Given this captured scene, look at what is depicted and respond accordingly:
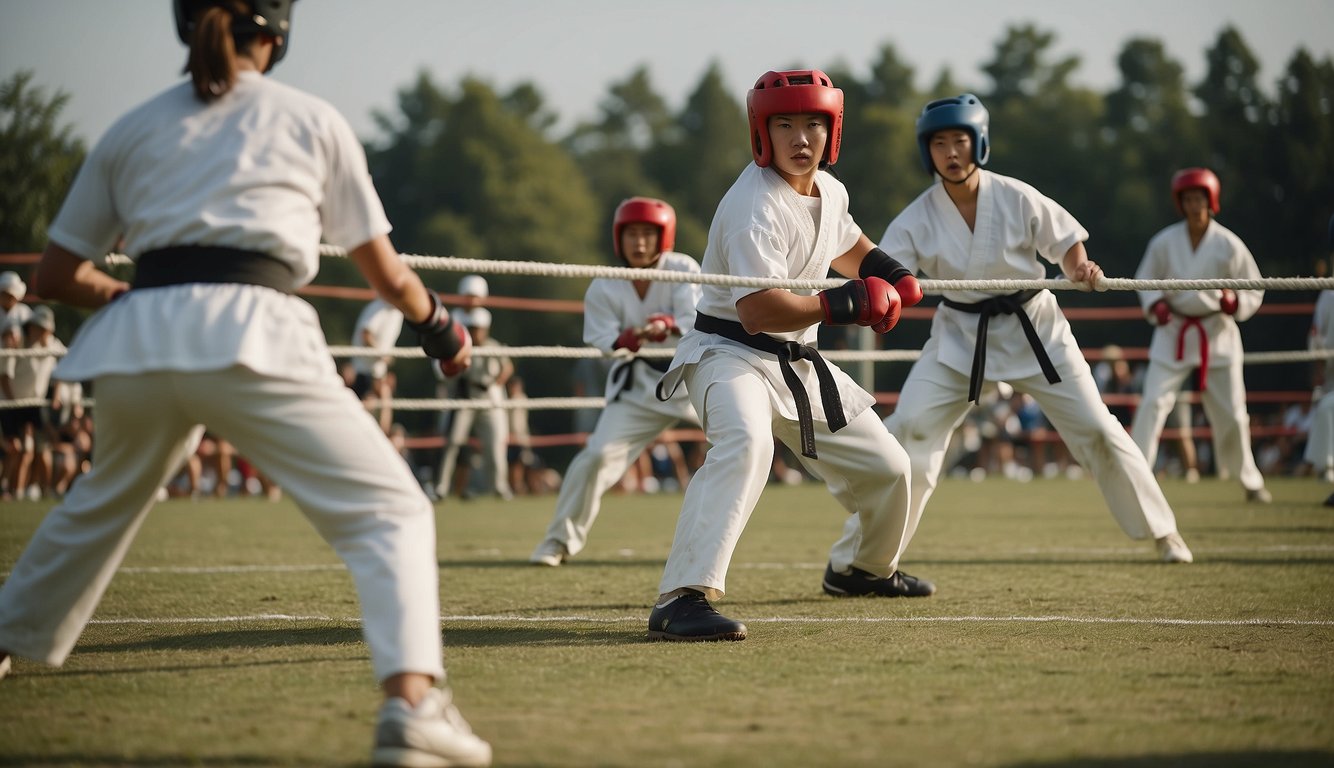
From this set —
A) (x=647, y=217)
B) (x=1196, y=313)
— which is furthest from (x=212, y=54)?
(x=1196, y=313)

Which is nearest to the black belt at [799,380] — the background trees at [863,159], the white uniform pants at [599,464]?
the white uniform pants at [599,464]

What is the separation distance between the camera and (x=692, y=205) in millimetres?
64812

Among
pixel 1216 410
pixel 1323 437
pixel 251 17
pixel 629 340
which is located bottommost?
pixel 1323 437

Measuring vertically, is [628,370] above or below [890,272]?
below

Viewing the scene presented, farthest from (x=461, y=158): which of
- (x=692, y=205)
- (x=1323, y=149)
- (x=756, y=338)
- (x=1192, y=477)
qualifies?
(x=756, y=338)

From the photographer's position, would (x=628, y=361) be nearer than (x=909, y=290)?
No

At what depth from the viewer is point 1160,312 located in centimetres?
1057

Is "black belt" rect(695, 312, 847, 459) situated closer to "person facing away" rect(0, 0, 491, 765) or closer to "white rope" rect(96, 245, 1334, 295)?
"white rope" rect(96, 245, 1334, 295)

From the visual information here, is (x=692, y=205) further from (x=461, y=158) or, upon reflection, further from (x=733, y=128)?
(x=461, y=158)

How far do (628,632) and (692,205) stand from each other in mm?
60458

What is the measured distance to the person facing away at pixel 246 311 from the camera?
3.17 meters

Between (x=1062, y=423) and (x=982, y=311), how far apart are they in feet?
2.13

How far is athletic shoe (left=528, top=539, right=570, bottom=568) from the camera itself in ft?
25.3

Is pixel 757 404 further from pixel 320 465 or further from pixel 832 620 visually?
pixel 320 465
